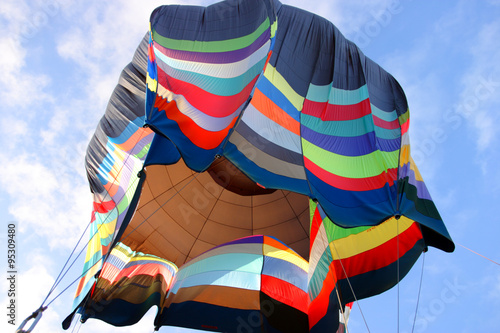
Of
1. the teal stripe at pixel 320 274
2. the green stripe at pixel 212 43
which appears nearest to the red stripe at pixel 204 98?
the green stripe at pixel 212 43

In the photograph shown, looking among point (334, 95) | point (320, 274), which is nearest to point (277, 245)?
point (320, 274)

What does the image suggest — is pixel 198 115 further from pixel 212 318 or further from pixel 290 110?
pixel 212 318

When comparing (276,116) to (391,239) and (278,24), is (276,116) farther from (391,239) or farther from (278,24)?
(391,239)

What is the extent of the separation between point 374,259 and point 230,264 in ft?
5.50

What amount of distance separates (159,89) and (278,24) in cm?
169

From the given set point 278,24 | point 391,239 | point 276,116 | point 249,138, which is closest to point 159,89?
point 249,138

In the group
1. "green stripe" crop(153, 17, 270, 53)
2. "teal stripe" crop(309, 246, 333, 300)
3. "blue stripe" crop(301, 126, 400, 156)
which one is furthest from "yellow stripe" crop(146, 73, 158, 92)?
"teal stripe" crop(309, 246, 333, 300)

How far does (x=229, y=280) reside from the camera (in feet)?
15.4

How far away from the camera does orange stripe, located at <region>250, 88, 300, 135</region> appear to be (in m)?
4.29

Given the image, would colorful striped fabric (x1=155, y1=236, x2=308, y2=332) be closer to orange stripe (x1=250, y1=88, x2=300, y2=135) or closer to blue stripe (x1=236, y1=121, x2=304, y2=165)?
blue stripe (x1=236, y1=121, x2=304, y2=165)

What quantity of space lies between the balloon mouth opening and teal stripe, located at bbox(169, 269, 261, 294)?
175 cm

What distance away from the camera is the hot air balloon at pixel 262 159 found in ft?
12.6

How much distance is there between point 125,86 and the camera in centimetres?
476

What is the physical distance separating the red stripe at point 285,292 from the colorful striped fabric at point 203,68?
1800 millimetres
